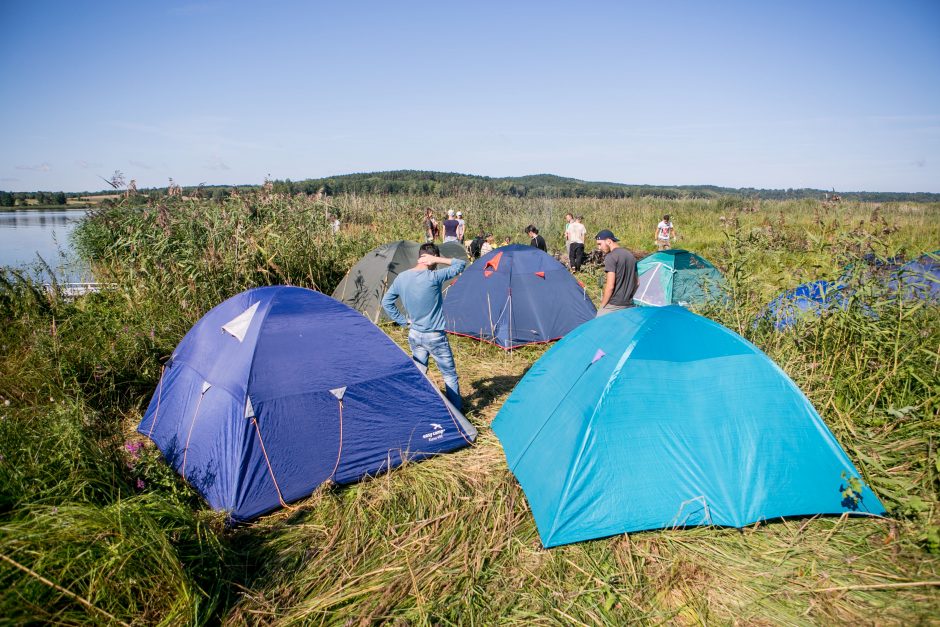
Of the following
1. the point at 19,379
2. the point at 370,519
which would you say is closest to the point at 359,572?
the point at 370,519

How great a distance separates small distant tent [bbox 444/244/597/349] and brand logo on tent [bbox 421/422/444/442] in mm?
2894

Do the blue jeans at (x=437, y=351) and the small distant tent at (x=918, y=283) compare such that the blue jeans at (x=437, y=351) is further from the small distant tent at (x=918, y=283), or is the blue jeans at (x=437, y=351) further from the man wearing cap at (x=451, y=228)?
the man wearing cap at (x=451, y=228)

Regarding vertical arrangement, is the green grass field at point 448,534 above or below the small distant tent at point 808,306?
below

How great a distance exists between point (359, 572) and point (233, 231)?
19.7 ft

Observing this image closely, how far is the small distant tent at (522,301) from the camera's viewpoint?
22.6 feet

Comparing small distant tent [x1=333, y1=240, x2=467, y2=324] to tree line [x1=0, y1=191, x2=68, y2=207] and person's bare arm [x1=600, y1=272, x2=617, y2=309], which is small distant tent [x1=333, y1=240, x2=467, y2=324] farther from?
tree line [x1=0, y1=191, x2=68, y2=207]

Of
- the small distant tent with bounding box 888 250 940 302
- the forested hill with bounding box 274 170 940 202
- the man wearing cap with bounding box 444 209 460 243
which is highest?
the forested hill with bounding box 274 170 940 202

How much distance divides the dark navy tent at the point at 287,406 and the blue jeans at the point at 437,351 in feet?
1.23

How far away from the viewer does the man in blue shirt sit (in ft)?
13.9

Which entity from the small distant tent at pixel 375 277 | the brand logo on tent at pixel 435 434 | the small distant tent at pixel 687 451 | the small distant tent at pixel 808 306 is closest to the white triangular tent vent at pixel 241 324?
the brand logo on tent at pixel 435 434

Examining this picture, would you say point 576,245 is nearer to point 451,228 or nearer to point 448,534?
point 451,228

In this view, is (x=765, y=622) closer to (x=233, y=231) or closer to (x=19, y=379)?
(x=19, y=379)

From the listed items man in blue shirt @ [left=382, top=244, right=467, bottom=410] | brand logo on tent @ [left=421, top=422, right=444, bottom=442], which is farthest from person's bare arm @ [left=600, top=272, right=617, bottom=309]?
brand logo on tent @ [left=421, top=422, right=444, bottom=442]

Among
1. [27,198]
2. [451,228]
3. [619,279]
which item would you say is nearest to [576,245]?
[451,228]
